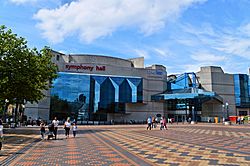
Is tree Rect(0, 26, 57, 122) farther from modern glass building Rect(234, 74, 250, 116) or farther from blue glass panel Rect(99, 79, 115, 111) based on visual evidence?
modern glass building Rect(234, 74, 250, 116)

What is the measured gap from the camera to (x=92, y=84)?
194ft

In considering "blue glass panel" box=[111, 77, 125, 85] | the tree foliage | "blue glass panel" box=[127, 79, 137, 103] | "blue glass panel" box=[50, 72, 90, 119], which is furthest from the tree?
"blue glass panel" box=[127, 79, 137, 103]

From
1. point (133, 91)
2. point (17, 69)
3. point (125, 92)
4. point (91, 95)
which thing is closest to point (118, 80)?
point (125, 92)

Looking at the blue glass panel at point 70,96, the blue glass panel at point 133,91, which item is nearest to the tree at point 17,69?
the blue glass panel at point 70,96

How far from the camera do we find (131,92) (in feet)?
209

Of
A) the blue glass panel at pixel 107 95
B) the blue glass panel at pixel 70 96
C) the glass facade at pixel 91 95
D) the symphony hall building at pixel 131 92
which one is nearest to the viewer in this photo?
the blue glass panel at pixel 70 96

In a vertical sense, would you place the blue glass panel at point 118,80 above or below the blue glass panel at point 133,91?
above

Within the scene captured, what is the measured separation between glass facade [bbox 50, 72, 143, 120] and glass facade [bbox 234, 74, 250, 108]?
3089 cm

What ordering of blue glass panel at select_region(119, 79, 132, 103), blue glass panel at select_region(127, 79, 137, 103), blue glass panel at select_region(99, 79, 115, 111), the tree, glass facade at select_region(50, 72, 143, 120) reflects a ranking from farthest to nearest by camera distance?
blue glass panel at select_region(127, 79, 137, 103) < blue glass panel at select_region(119, 79, 132, 103) < blue glass panel at select_region(99, 79, 115, 111) < glass facade at select_region(50, 72, 143, 120) < the tree

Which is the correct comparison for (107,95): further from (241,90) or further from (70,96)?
(241,90)

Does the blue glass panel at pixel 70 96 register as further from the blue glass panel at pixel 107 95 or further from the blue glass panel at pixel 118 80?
the blue glass panel at pixel 118 80

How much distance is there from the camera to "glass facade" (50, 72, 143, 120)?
55344 mm

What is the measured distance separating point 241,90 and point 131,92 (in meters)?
35.1

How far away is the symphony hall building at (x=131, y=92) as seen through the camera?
184 feet
